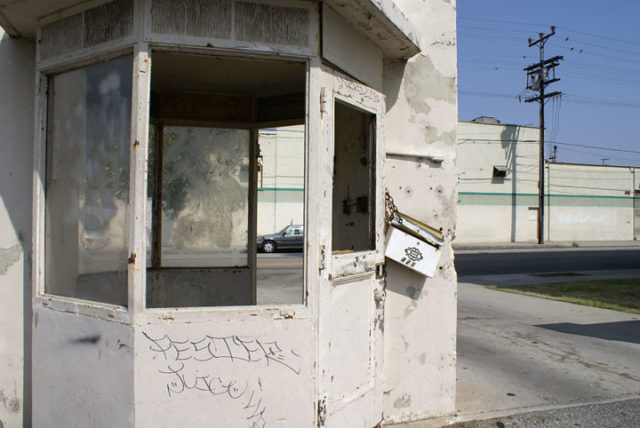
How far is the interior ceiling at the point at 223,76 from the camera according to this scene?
153 inches

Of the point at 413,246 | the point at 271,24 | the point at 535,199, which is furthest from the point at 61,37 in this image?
the point at 535,199

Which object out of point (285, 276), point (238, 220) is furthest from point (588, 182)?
point (238, 220)

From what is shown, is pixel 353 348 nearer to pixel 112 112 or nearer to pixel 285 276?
pixel 112 112

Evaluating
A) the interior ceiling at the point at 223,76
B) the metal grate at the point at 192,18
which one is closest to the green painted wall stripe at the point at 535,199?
the interior ceiling at the point at 223,76

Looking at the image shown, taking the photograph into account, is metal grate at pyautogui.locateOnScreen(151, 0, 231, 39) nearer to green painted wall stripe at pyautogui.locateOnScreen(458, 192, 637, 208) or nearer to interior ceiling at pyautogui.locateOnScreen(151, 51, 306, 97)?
interior ceiling at pyautogui.locateOnScreen(151, 51, 306, 97)

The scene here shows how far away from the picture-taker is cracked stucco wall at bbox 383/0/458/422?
3.87 metres

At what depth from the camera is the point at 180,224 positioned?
5031 millimetres

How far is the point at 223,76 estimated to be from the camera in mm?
4301

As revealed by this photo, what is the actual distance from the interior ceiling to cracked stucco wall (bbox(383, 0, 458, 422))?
87 centimetres

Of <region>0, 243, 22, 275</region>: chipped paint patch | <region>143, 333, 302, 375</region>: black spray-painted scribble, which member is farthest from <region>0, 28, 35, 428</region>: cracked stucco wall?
<region>143, 333, 302, 375</region>: black spray-painted scribble

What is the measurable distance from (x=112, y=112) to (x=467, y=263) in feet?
53.8

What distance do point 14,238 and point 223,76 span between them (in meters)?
1.96

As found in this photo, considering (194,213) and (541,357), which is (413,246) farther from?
(541,357)

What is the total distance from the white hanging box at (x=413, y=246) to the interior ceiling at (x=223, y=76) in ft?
4.34
